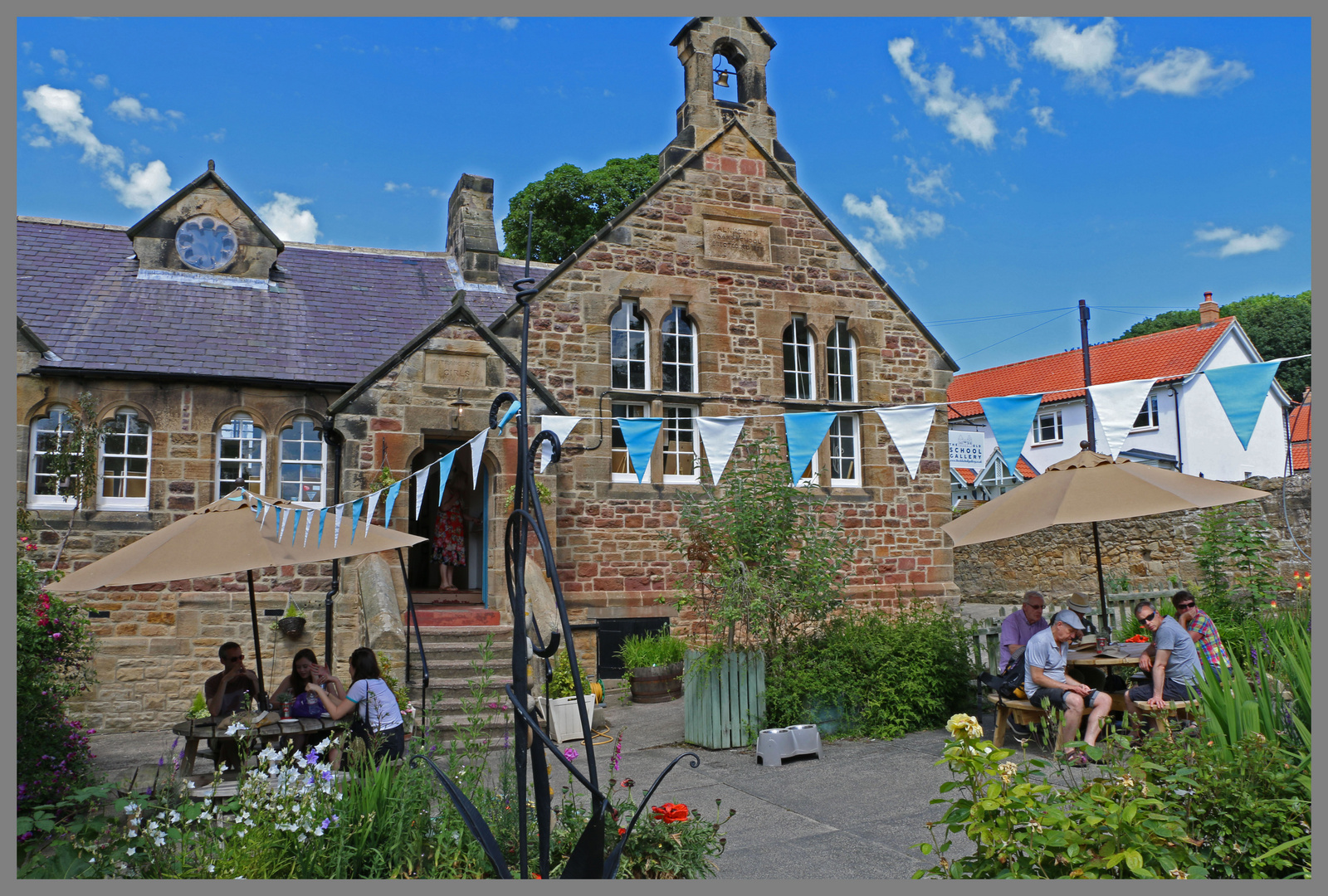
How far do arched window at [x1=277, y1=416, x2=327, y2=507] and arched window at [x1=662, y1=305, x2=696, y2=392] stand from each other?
5.07 metres

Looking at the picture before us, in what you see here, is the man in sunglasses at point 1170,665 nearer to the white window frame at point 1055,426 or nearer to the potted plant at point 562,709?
the potted plant at point 562,709

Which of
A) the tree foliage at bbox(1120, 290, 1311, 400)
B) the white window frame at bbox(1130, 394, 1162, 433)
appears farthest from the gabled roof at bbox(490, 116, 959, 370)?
the tree foliage at bbox(1120, 290, 1311, 400)

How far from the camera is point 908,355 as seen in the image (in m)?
15.0

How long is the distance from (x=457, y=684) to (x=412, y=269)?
26.8 feet

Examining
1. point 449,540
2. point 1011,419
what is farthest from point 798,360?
point 449,540

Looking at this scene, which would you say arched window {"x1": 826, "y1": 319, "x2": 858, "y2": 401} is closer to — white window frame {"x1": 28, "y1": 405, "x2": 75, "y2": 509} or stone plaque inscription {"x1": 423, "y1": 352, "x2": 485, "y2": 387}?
stone plaque inscription {"x1": 423, "y1": 352, "x2": 485, "y2": 387}

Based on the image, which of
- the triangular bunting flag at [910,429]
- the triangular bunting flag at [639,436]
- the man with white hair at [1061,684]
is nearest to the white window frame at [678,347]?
the triangular bunting flag at [639,436]

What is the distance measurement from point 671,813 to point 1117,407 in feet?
23.6

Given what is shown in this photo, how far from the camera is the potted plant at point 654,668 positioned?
37.9ft

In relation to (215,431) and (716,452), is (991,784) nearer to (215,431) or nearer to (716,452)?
(716,452)

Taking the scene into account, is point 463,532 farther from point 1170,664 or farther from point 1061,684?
point 1170,664

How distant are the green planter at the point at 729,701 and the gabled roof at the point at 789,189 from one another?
637 centimetres

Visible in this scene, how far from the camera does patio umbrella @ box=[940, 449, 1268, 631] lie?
7.55 m

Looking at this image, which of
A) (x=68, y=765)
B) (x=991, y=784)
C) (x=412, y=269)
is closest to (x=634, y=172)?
(x=412, y=269)
